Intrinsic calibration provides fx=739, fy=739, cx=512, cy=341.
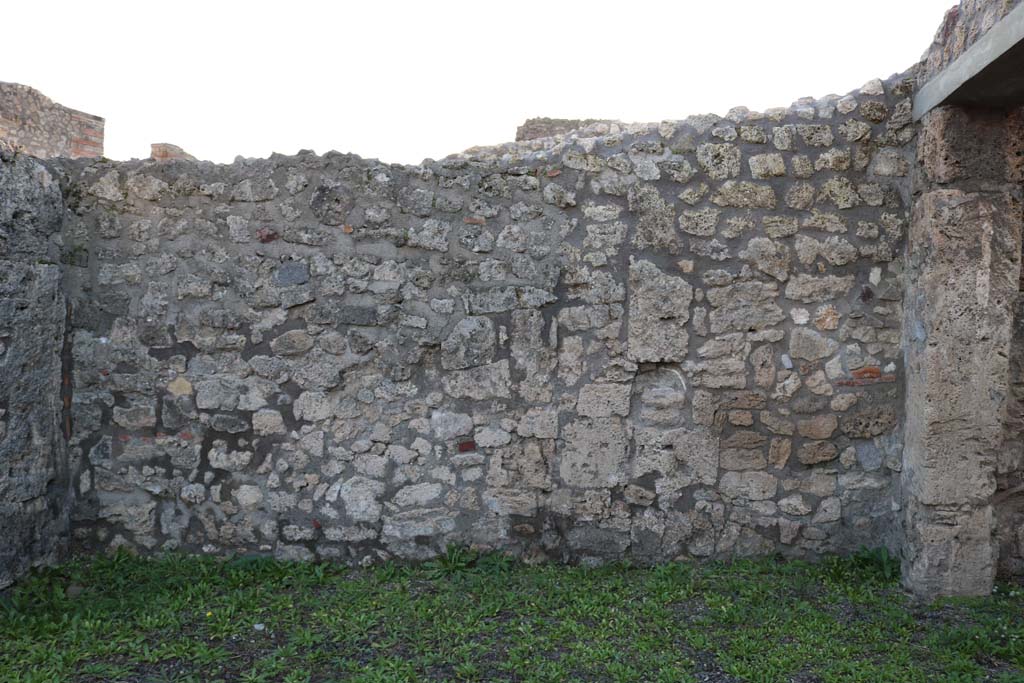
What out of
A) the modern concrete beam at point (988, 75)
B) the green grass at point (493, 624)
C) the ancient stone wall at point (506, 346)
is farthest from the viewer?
the ancient stone wall at point (506, 346)

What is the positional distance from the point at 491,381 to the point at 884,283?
2.03 m

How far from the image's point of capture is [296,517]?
12.7 ft

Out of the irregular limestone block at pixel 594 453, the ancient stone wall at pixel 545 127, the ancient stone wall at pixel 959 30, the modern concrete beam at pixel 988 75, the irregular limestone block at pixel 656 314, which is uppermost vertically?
the ancient stone wall at pixel 545 127

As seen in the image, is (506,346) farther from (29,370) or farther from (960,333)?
(29,370)

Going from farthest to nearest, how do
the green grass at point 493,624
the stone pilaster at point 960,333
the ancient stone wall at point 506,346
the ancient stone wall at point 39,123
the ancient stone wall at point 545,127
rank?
the ancient stone wall at point 39,123, the ancient stone wall at point 545,127, the ancient stone wall at point 506,346, the stone pilaster at point 960,333, the green grass at point 493,624

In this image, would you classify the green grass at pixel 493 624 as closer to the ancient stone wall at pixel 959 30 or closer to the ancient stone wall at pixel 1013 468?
the ancient stone wall at pixel 1013 468

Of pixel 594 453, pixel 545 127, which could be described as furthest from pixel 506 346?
pixel 545 127

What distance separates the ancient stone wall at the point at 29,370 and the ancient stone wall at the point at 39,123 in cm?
461

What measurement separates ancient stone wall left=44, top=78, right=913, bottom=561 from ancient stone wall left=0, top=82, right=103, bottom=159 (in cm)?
483

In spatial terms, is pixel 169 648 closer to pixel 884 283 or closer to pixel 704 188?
pixel 704 188

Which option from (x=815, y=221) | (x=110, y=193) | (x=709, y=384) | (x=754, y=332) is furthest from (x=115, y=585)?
(x=815, y=221)

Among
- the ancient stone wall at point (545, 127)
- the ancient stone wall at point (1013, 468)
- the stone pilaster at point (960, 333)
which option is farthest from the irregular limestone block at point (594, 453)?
the ancient stone wall at point (545, 127)

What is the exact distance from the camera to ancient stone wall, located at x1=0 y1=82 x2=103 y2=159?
25.1 ft

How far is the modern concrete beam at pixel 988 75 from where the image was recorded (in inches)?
109
